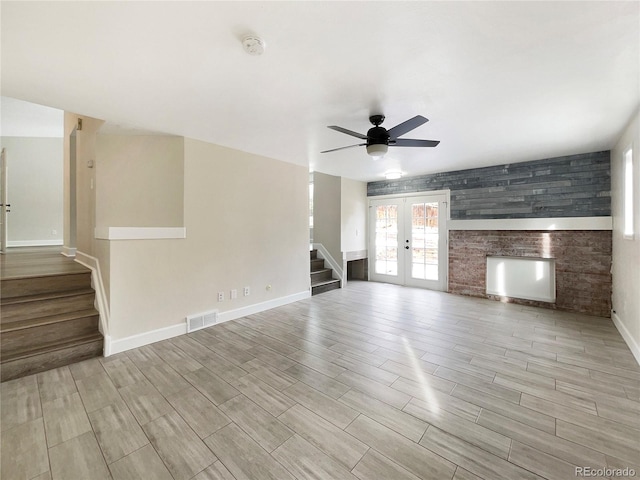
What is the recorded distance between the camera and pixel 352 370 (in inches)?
104

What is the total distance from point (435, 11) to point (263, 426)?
9.28ft

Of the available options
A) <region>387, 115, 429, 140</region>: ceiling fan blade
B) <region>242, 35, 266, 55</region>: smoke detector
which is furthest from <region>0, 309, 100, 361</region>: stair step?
<region>387, 115, 429, 140</region>: ceiling fan blade

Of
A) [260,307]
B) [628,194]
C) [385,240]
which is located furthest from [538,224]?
[260,307]

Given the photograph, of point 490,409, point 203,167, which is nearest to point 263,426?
point 490,409

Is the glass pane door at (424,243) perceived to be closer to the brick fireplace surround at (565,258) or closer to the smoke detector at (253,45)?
the brick fireplace surround at (565,258)

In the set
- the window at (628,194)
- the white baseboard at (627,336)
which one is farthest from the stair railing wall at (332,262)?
the window at (628,194)

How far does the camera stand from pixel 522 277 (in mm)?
4949

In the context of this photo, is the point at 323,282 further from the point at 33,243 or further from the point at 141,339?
the point at 33,243

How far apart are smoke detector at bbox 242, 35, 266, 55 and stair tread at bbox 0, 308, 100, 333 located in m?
3.23

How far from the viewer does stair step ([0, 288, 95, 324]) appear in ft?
9.20

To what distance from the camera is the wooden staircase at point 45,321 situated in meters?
2.61

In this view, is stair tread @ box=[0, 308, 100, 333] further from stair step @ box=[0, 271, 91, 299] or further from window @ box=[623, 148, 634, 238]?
window @ box=[623, 148, 634, 238]

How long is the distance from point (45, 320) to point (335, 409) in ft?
10.4

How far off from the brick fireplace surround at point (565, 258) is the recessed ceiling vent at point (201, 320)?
4.86 meters
